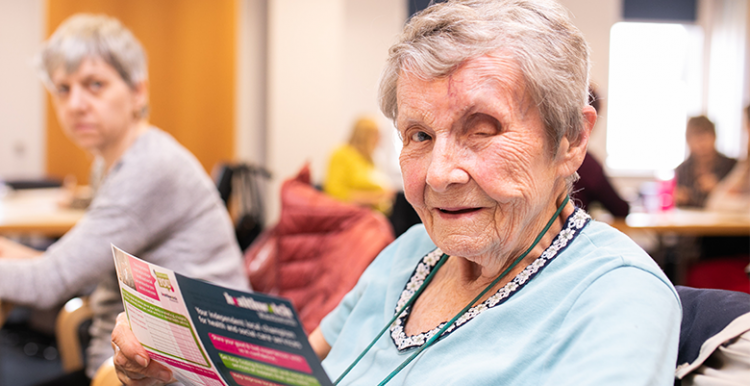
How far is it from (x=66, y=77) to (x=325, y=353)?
109 centimetres

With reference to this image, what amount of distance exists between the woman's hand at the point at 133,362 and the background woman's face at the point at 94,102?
2.81ft

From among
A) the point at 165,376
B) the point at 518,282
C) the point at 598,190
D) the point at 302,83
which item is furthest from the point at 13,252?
the point at 302,83

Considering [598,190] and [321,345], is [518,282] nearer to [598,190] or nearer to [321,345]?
[321,345]

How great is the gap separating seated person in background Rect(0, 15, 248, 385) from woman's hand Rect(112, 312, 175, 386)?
52 centimetres

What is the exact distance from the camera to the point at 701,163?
4.28 meters

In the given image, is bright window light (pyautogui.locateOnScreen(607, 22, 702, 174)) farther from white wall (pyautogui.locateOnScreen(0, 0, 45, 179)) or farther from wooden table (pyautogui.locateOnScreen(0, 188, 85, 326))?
white wall (pyautogui.locateOnScreen(0, 0, 45, 179))

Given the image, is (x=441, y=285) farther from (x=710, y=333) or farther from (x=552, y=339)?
(x=710, y=333)

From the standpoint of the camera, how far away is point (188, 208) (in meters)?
1.51

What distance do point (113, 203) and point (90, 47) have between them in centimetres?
47

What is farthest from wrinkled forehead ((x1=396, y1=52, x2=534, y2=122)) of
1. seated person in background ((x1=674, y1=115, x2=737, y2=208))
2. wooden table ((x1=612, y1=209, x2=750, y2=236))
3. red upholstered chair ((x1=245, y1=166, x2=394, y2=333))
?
seated person in background ((x1=674, y1=115, x2=737, y2=208))

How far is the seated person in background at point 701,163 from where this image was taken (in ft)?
13.6

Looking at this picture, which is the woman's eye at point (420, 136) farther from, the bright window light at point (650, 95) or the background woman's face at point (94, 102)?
the bright window light at point (650, 95)

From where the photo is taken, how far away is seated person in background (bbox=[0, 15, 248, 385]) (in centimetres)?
138

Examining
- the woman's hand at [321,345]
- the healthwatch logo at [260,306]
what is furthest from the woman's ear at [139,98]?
the healthwatch logo at [260,306]
